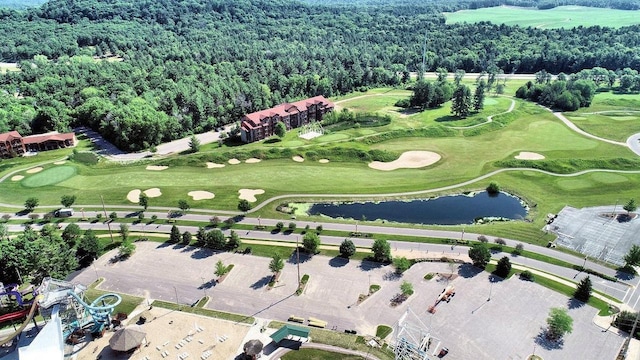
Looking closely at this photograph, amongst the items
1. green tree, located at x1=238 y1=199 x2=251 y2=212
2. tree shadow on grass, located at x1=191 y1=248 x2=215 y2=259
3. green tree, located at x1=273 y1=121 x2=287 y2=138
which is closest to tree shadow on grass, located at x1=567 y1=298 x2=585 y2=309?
tree shadow on grass, located at x1=191 y1=248 x2=215 y2=259

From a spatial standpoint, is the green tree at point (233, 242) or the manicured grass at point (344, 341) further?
the green tree at point (233, 242)

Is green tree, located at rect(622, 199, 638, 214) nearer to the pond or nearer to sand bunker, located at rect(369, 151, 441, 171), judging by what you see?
the pond

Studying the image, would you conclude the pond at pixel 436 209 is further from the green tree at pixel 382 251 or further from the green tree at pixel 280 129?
the green tree at pixel 280 129

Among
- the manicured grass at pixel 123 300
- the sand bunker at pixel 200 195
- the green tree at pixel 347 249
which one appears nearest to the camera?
the manicured grass at pixel 123 300

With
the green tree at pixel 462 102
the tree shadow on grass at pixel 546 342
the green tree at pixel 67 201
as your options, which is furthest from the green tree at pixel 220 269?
the green tree at pixel 462 102

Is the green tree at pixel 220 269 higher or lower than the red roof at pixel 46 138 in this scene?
lower

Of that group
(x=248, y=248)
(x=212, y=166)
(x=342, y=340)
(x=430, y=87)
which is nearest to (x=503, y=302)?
(x=342, y=340)

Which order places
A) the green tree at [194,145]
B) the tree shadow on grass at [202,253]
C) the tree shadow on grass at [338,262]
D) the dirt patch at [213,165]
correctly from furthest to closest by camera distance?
the green tree at [194,145]
the dirt patch at [213,165]
the tree shadow on grass at [202,253]
the tree shadow on grass at [338,262]
